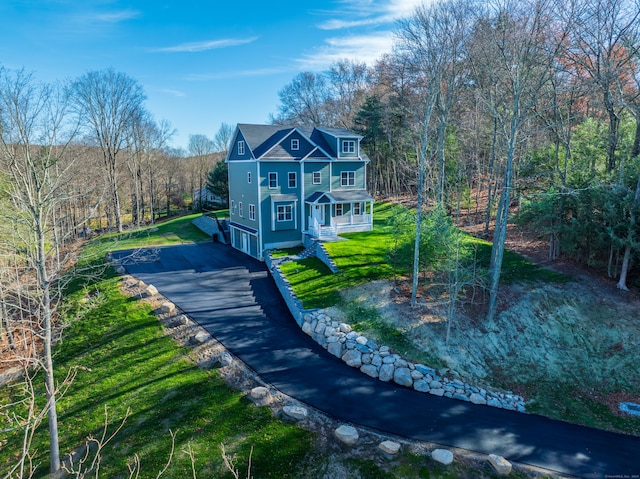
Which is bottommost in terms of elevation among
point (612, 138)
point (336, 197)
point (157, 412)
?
point (157, 412)

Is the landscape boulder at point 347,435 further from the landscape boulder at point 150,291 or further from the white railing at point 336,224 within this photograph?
the white railing at point 336,224

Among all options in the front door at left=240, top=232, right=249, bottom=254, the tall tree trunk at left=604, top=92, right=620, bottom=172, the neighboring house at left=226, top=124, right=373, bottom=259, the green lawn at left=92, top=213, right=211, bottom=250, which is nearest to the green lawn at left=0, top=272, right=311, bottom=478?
the neighboring house at left=226, top=124, right=373, bottom=259

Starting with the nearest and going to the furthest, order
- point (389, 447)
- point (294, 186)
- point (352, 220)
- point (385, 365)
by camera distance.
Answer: point (389, 447), point (385, 365), point (294, 186), point (352, 220)

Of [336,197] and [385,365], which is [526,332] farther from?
[336,197]

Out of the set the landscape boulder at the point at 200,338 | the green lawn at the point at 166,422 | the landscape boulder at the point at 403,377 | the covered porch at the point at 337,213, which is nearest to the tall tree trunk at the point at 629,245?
the landscape boulder at the point at 403,377

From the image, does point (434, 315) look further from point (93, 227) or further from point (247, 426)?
point (93, 227)

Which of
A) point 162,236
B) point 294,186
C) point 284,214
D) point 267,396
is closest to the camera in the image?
point 267,396

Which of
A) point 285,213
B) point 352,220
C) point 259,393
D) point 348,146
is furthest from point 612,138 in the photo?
point 259,393
